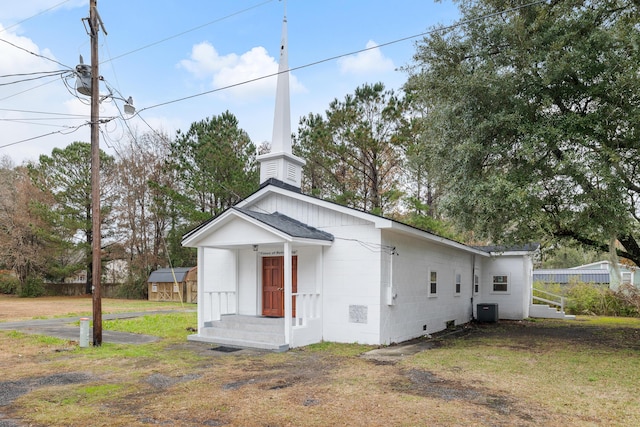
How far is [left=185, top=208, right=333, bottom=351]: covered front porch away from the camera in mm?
10117

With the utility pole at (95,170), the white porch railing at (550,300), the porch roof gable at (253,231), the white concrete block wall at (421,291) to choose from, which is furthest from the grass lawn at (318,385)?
the white porch railing at (550,300)

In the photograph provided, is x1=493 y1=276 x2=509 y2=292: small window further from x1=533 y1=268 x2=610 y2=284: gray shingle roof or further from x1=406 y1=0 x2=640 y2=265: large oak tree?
x1=533 y1=268 x2=610 y2=284: gray shingle roof

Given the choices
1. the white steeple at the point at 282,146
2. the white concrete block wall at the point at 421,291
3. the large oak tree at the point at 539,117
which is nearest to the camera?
the large oak tree at the point at 539,117

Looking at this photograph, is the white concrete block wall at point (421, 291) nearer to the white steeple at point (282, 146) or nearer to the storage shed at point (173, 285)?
the white steeple at point (282, 146)

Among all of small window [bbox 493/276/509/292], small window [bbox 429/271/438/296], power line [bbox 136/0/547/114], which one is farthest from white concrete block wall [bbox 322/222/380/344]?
small window [bbox 493/276/509/292]

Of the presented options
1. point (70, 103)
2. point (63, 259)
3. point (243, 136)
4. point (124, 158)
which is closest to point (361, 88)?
point (243, 136)

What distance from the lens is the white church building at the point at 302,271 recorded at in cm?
1041

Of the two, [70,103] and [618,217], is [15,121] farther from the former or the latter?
[618,217]

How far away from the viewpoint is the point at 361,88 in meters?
23.0

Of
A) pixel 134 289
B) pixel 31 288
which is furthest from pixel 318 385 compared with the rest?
pixel 31 288

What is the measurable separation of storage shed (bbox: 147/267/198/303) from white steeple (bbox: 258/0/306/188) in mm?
18187

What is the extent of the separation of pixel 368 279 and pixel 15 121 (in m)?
12.2

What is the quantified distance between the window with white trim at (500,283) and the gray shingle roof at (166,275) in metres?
19.5

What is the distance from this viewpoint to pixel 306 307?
427 inches
